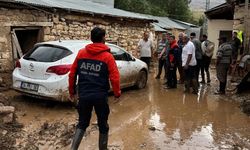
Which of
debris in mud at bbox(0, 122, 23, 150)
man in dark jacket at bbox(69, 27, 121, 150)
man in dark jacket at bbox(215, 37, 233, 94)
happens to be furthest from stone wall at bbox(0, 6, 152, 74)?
man in dark jacket at bbox(69, 27, 121, 150)

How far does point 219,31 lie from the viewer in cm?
2284

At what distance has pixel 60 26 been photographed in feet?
37.5

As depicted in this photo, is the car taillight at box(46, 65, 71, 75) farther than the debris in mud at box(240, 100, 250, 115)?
No

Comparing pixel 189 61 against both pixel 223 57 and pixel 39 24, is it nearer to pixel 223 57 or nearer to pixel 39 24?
pixel 223 57

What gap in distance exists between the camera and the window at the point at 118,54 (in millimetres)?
9617

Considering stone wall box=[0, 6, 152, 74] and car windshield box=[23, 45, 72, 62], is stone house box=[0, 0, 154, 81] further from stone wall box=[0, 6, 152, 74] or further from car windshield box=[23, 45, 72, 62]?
car windshield box=[23, 45, 72, 62]

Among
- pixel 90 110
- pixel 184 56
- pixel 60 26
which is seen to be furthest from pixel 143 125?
pixel 60 26

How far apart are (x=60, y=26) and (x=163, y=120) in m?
5.52

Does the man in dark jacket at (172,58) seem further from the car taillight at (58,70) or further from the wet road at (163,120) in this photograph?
the car taillight at (58,70)

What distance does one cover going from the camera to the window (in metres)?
9.62

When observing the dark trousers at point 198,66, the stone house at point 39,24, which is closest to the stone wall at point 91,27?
the stone house at point 39,24

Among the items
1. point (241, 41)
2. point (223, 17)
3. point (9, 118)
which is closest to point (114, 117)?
point (9, 118)

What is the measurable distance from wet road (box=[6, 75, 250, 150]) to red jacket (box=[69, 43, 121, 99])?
1364mm

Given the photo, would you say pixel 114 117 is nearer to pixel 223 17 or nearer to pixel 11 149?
pixel 11 149
